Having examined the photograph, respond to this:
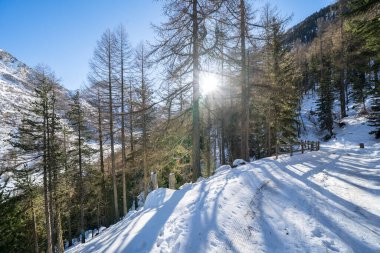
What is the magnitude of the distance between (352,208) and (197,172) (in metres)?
6.89

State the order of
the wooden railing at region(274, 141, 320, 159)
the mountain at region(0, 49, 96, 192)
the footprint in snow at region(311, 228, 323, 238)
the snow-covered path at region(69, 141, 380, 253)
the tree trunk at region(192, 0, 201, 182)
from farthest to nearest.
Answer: the wooden railing at region(274, 141, 320, 159) → the mountain at region(0, 49, 96, 192) → the tree trunk at region(192, 0, 201, 182) → the footprint in snow at region(311, 228, 323, 238) → the snow-covered path at region(69, 141, 380, 253)

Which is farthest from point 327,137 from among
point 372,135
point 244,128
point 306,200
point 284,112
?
point 306,200

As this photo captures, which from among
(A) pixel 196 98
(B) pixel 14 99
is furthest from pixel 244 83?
(B) pixel 14 99

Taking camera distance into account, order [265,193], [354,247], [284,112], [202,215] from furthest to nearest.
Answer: [284,112] → [265,193] → [202,215] → [354,247]

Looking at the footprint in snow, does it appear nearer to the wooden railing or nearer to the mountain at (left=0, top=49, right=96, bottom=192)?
the wooden railing

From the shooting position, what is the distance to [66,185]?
1888 centimetres

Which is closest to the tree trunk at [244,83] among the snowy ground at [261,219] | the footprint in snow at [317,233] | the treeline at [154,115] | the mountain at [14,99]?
the treeline at [154,115]

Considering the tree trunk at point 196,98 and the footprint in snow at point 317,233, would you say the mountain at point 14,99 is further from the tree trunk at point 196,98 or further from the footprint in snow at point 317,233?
the footprint in snow at point 317,233

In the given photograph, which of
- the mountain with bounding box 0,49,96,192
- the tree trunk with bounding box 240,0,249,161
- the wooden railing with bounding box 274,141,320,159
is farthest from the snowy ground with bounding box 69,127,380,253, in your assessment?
the mountain with bounding box 0,49,96,192

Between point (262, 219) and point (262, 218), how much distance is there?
5 cm

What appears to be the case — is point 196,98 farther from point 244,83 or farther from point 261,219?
point 261,219

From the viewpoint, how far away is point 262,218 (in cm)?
589

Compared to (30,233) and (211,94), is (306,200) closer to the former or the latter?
(211,94)

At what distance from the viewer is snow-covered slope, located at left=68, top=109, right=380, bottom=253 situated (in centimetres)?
471
